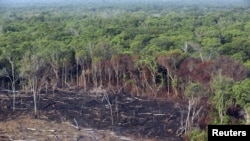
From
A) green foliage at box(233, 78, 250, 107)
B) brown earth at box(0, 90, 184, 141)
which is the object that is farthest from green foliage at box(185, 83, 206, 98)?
brown earth at box(0, 90, 184, 141)

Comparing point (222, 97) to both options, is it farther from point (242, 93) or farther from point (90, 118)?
point (90, 118)

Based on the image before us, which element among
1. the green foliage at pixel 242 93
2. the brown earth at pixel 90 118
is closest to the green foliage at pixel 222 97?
the green foliage at pixel 242 93

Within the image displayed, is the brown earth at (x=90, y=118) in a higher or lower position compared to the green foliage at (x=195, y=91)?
lower

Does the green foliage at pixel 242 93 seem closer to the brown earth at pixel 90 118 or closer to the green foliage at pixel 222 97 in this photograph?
the green foliage at pixel 222 97

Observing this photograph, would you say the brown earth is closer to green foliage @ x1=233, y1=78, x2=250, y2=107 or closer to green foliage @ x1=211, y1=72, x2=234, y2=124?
green foliage @ x1=211, y1=72, x2=234, y2=124

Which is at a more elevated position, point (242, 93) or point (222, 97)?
point (242, 93)

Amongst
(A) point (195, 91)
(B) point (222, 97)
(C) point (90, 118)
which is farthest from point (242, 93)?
(C) point (90, 118)

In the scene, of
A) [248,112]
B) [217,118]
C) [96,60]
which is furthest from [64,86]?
[248,112]

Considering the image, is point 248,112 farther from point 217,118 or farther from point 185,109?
point 185,109

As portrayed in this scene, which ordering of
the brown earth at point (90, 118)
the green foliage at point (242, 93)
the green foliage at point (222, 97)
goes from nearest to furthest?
1. the green foliage at point (242, 93)
2. the green foliage at point (222, 97)
3. the brown earth at point (90, 118)
